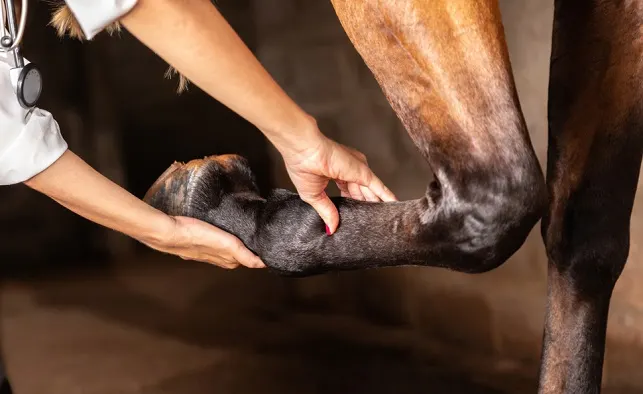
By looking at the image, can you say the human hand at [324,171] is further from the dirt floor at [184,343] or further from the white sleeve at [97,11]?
the dirt floor at [184,343]

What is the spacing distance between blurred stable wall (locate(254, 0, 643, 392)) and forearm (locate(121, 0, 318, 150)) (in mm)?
828

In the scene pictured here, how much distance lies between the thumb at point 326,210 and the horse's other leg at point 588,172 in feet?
0.91

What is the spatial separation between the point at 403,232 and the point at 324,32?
59.2 inches

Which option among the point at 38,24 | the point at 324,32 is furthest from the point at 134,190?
the point at 324,32

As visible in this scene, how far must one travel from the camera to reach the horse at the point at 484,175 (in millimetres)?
741

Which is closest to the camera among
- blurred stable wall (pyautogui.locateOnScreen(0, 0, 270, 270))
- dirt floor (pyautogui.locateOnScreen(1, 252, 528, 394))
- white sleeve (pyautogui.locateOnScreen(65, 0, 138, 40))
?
white sleeve (pyautogui.locateOnScreen(65, 0, 138, 40))

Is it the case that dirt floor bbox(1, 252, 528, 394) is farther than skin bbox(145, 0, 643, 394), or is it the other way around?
dirt floor bbox(1, 252, 528, 394)

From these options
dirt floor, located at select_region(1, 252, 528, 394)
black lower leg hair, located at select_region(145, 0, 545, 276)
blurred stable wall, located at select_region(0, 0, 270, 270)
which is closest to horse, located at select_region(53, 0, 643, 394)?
black lower leg hair, located at select_region(145, 0, 545, 276)

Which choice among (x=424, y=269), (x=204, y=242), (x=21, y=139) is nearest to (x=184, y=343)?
(x=424, y=269)

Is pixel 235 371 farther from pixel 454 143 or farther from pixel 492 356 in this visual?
pixel 454 143

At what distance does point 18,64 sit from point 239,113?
229mm

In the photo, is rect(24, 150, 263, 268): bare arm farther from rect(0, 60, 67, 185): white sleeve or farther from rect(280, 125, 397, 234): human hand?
rect(280, 125, 397, 234): human hand

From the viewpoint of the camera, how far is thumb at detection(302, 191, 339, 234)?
90 centimetres

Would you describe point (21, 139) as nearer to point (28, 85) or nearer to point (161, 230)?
point (28, 85)
